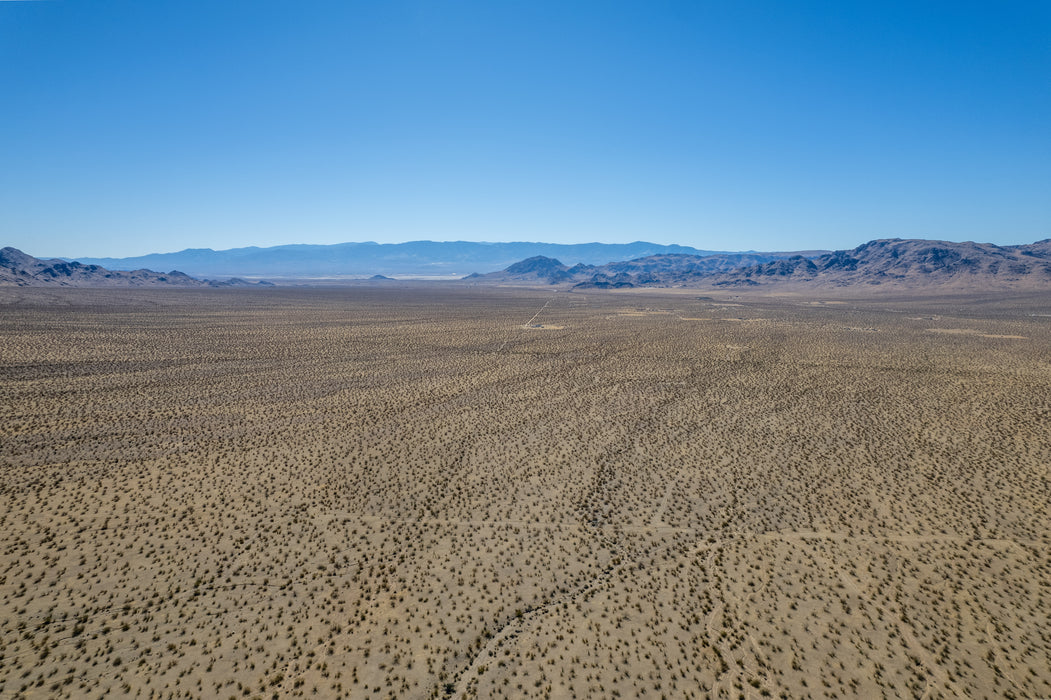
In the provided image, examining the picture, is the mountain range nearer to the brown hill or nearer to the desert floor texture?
the brown hill

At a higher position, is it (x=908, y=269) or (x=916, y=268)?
(x=916, y=268)

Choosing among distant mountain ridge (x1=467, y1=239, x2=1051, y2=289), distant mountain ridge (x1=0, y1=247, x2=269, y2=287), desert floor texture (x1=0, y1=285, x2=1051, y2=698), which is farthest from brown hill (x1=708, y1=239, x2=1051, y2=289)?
distant mountain ridge (x1=0, y1=247, x2=269, y2=287)

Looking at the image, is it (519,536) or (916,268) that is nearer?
(519,536)

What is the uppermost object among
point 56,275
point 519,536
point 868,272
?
point 56,275

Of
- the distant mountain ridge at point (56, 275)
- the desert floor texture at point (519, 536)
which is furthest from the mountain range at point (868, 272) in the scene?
the desert floor texture at point (519, 536)

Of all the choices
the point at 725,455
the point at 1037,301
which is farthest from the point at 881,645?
the point at 1037,301

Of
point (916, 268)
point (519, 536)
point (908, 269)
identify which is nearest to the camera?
point (519, 536)

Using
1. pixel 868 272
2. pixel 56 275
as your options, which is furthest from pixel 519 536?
pixel 56 275

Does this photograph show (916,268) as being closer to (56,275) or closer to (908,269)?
(908,269)
